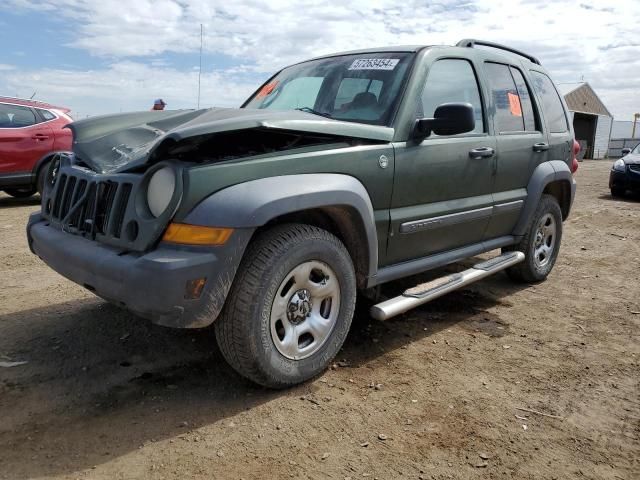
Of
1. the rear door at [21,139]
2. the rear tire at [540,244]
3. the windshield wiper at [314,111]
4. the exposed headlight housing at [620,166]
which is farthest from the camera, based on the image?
the exposed headlight housing at [620,166]

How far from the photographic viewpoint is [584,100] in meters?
36.1

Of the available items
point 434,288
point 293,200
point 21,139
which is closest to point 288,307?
point 293,200

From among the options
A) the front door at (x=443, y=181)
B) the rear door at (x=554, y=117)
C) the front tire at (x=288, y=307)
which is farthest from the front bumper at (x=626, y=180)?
the front tire at (x=288, y=307)

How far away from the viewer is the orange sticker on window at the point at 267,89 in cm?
431

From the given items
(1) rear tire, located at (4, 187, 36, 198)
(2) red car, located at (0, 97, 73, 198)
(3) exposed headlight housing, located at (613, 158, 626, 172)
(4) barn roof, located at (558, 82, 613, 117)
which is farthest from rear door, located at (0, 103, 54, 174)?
(4) barn roof, located at (558, 82, 613, 117)

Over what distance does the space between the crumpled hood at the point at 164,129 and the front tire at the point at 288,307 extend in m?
0.54

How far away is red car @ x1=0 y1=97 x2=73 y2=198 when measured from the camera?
855 centimetres

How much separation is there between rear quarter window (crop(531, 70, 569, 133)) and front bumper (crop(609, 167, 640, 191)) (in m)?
8.12

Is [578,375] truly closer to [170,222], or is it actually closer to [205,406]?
[205,406]

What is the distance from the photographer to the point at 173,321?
2.55 m

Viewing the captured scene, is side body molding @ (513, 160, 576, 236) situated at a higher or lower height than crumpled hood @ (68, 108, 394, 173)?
lower

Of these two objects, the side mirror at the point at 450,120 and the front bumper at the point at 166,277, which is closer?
the front bumper at the point at 166,277

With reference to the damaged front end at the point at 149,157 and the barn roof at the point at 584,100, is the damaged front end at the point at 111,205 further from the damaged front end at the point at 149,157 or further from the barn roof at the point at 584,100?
the barn roof at the point at 584,100

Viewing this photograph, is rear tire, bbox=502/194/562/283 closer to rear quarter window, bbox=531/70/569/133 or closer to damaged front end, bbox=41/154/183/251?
rear quarter window, bbox=531/70/569/133
